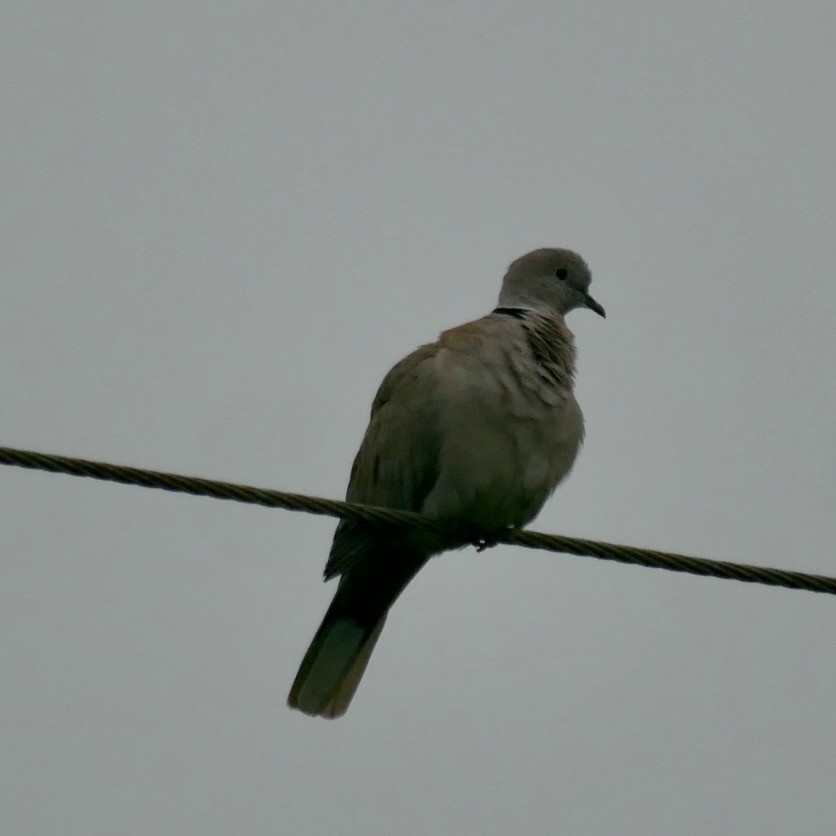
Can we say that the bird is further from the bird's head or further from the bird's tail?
the bird's head

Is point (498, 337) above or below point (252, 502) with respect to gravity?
above

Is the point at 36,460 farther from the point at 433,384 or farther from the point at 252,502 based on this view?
the point at 433,384

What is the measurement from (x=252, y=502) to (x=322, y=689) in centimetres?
176

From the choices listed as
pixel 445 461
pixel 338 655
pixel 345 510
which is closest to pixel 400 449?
pixel 445 461

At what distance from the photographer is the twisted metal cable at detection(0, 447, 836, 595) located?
3.24 metres

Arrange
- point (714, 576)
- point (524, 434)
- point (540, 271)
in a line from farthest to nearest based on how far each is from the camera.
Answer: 1. point (540, 271)
2. point (524, 434)
3. point (714, 576)

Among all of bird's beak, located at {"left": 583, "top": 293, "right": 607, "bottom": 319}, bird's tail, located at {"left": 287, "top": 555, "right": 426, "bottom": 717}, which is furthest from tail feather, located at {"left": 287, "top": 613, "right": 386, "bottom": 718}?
bird's beak, located at {"left": 583, "top": 293, "right": 607, "bottom": 319}

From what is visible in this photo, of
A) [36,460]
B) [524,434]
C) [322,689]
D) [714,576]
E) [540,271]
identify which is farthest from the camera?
[540,271]

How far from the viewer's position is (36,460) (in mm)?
3234

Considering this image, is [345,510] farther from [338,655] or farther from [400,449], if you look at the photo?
[338,655]

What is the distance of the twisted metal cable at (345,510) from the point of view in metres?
3.24

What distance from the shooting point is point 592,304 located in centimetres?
617

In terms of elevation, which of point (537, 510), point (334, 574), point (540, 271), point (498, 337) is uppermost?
point (540, 271)

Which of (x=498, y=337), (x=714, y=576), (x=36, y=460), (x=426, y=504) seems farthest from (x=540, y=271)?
(x=36, y=460)
